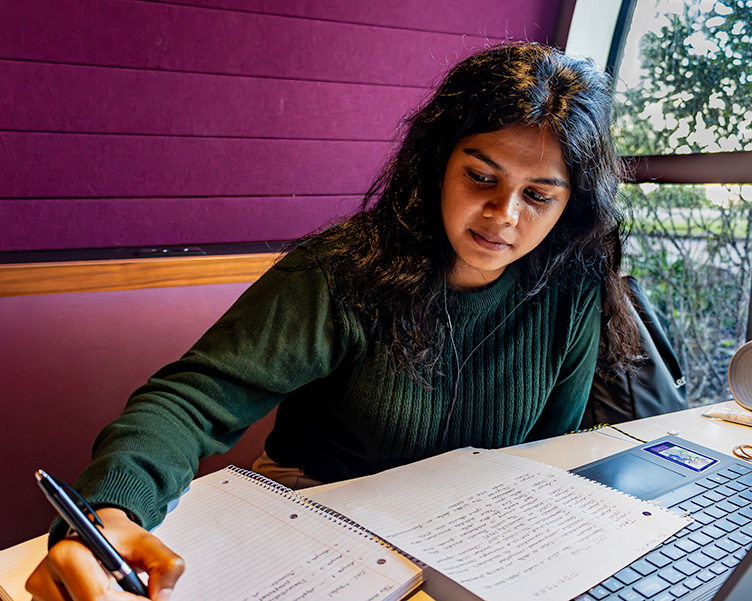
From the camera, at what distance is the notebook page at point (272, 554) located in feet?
2.10

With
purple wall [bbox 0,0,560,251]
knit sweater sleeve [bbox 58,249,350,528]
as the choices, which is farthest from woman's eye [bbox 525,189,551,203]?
purple wall [bbox 0,0,560,251]

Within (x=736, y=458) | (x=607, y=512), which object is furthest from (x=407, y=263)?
(x=736, y=458)

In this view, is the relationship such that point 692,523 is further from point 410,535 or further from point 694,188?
point 694,188

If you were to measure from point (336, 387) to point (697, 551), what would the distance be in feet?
1.96

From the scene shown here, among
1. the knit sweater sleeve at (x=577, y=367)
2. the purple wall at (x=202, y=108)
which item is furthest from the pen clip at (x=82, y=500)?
the purple wall at (x=202, y=108)

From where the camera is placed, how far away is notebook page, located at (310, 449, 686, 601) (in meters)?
0.68

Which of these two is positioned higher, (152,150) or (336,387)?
(152,150)

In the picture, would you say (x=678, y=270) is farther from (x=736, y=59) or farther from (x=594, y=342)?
(x=594, y=342)

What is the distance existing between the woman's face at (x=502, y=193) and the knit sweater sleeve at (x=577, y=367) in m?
0.23

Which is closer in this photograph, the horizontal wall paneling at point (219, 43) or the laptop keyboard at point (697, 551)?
the laptop keyboard at point (697, 551)

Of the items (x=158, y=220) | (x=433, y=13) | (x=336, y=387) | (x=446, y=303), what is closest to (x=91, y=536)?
(x=336, y=387)

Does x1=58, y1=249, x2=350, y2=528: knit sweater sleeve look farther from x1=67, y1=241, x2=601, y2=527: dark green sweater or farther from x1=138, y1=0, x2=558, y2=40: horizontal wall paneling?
x1=138, y1=0, x2=558, y2=40: horizontal wall paneling

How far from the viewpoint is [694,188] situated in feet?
7.41

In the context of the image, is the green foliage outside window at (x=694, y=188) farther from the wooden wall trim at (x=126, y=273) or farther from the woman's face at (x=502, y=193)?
the wooden wall trim at (x=126, y=273)
